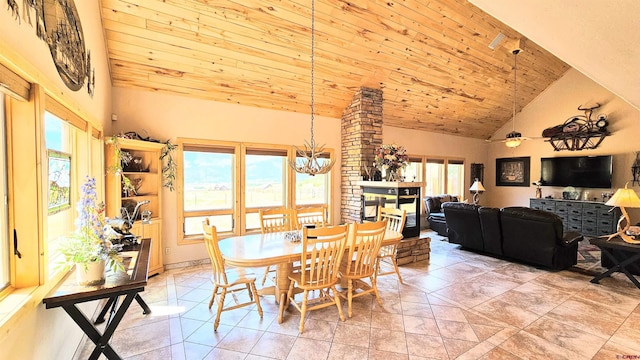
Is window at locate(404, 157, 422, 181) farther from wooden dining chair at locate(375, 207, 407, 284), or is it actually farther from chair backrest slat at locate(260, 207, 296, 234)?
chair backrest slat at locate(260, 207, 296, 234)

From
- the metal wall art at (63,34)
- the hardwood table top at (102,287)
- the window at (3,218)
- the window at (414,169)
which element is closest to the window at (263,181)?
the metal wall art at (63,34)

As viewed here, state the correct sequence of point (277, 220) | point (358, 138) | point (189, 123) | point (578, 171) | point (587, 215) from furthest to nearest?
point (578, 171)
point (587, 215)
point (358, 138)
point (189, 123)
point (277, 220)

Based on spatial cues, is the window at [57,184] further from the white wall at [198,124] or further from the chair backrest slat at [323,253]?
the chair backrest slat at [323,253]

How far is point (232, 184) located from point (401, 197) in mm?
2871

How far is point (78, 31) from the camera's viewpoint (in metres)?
2.24

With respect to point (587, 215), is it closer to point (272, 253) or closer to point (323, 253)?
point (323, 253)

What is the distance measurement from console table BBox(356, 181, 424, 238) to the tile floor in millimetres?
1100

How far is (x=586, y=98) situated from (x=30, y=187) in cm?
973

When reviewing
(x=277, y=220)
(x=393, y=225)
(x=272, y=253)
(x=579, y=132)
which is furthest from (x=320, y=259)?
(x=579, y=132)

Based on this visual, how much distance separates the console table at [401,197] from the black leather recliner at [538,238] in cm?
131

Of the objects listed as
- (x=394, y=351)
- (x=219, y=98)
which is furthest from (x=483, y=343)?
(x=219, y=98)

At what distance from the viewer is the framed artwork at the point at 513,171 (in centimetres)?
793

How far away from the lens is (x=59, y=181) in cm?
226

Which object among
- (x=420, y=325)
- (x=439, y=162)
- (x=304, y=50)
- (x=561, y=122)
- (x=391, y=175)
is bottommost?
(x=420, y=325)
